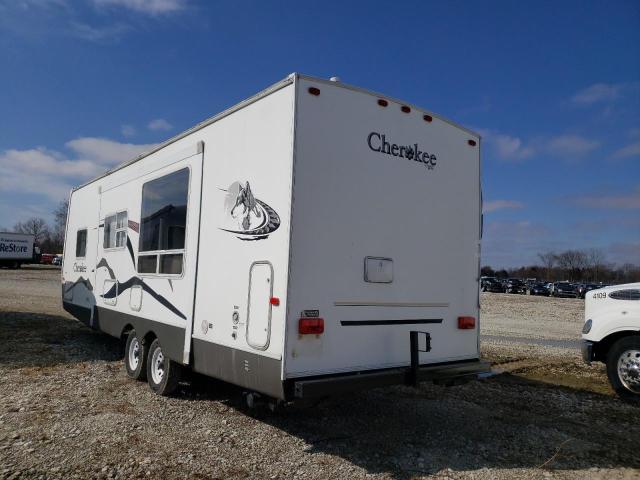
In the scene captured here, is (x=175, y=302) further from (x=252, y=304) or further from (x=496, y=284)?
(x=496, y=284)

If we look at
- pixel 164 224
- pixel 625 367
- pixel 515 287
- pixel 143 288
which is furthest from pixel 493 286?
pixel 164 224

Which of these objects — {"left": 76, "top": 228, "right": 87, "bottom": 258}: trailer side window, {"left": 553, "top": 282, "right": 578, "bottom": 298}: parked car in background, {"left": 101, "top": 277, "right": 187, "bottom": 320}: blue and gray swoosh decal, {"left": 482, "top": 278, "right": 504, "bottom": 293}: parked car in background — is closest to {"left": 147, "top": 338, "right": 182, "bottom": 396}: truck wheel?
{"left": 101, "top": 277, "right": 187, "bottom": 320}: blue and gray swoosh decal

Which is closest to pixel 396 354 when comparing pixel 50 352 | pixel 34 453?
pixel 34 453

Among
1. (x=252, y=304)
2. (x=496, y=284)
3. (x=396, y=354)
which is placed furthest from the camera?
(x=496, y=284)

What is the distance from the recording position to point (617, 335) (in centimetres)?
704

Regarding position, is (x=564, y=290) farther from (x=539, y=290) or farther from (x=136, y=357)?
(x=136, y=357)

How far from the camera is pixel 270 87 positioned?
477 cm

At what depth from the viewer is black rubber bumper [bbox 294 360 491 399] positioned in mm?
4223

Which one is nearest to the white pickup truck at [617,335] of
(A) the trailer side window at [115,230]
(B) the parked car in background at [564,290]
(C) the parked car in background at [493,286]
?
(A) the trailer side window at [115,230]

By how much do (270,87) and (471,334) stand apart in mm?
3388

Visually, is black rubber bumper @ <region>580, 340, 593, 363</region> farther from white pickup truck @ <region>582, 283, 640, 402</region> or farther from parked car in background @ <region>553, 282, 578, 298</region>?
parked car in background @ <region>553, 282, 578, 298</region>

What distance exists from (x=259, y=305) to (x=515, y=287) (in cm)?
4495

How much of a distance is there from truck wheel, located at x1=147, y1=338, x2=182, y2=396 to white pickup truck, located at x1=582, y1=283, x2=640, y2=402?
553cm

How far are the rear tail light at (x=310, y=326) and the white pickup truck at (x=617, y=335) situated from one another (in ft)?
15.3
